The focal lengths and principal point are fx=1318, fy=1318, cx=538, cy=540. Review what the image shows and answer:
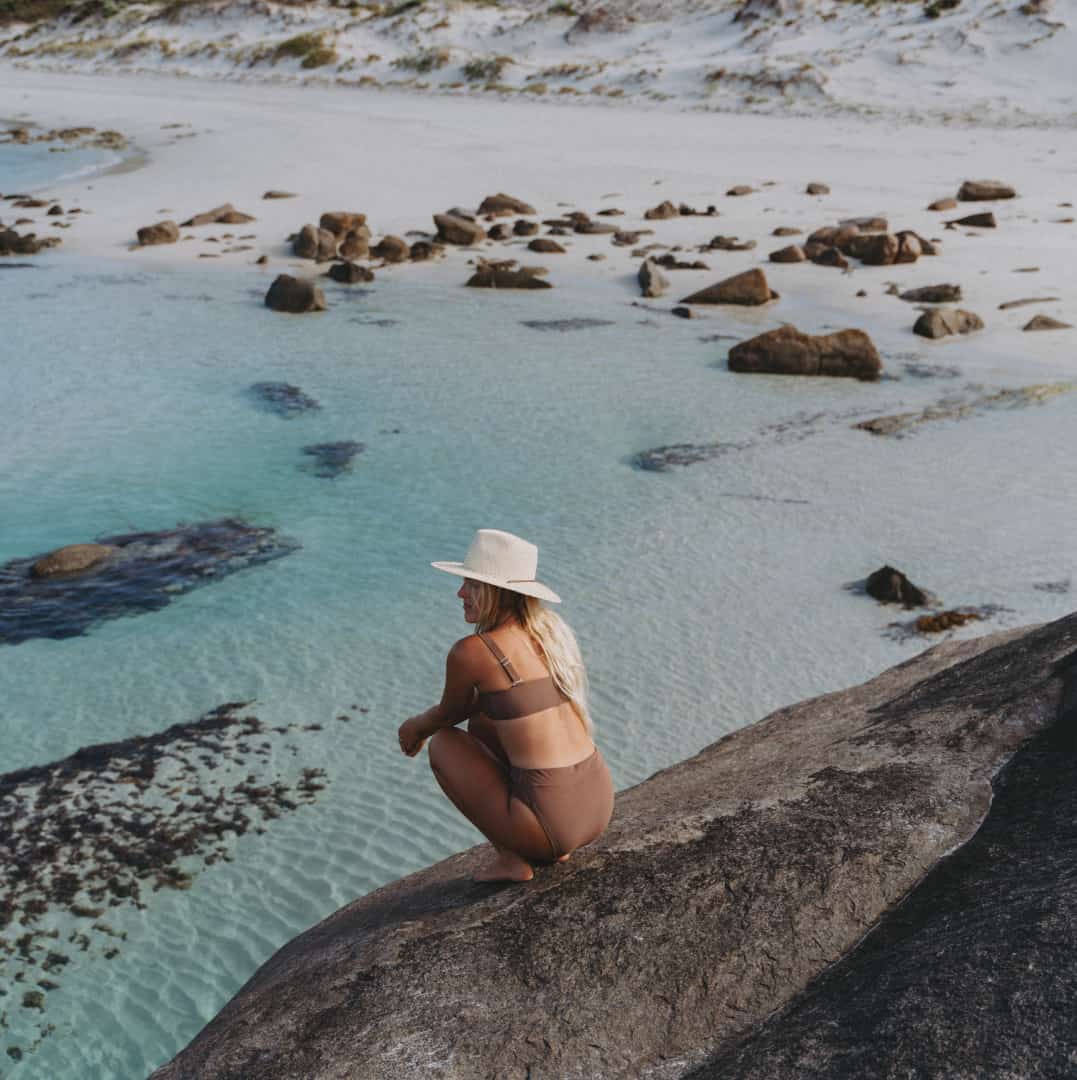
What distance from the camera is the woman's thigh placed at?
4648 mm

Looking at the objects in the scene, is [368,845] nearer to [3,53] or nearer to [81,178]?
[81,178]

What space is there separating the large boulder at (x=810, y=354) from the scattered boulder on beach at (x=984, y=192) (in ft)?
38.3

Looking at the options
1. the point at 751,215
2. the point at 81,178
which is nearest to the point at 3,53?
the point at 81,178

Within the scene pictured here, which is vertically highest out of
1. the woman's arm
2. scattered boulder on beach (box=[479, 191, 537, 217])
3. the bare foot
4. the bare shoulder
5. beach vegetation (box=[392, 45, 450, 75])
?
the bare shoulder

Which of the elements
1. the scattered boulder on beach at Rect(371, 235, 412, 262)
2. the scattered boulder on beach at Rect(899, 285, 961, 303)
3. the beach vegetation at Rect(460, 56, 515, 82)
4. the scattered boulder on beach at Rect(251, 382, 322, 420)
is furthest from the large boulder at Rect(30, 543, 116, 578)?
the beach vegetation at Rect(460, 56, 515, 82)

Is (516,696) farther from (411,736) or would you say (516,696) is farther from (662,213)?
(662,213)

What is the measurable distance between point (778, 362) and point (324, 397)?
19.4 feet

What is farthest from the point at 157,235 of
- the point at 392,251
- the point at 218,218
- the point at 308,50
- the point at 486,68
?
the point at 308,50

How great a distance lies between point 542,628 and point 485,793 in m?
0.63

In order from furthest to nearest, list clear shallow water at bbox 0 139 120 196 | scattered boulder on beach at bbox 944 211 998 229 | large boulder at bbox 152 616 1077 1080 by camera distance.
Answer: clear shallow water at bbox 0 139 120 196 → scattered boulder on beach at bbox 944 211 998 229 → large boulder at bbox 152 616 1077 1080

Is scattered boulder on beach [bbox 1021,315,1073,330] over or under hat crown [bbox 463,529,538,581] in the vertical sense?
under

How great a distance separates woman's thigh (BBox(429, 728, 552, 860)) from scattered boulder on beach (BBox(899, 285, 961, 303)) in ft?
57.5

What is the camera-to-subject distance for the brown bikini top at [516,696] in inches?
184

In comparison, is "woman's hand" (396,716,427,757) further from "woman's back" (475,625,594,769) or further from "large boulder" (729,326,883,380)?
"large boulder" (729,326,883,380)
